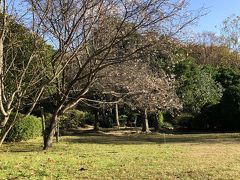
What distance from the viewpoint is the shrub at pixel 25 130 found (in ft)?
59.7

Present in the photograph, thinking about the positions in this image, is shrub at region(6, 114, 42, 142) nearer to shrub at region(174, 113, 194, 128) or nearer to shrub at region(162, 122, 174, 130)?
shrub at region(162, 122, 174, 130)

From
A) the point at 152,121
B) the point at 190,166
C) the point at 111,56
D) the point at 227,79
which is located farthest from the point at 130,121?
the point at 190,166

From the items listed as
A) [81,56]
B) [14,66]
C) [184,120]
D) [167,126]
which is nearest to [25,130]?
[81,56]

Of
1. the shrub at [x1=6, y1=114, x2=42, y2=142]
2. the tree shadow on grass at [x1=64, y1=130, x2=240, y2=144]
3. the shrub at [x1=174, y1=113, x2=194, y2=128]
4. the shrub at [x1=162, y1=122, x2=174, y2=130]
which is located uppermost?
the shrub at [x1=174, y1=113, x2=194, y2=128]

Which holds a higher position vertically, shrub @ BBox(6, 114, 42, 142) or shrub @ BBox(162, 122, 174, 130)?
shrub @ BBox(162, 122, 174, 130)

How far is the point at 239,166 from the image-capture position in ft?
31.6

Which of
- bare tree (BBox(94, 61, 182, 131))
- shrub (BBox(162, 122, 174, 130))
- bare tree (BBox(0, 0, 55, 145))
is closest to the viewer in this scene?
bare tree (BBox(0, 0, 55, 145))

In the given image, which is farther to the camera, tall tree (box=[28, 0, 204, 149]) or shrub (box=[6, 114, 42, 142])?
shrub (box=[6, 114, 42, 142])

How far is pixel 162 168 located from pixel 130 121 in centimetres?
2638

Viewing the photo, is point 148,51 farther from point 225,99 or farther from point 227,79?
point 227,79

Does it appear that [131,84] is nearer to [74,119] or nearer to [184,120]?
[74,119]

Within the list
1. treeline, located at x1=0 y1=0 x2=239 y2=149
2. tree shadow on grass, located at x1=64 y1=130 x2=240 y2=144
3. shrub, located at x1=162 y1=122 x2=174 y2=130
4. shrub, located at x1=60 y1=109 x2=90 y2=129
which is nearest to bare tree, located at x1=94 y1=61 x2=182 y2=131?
treeline, located at x1=0 y1=0 x2=239 y2=149

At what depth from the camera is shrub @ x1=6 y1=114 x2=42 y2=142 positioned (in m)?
18.2

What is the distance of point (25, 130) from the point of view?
62.2 feet
